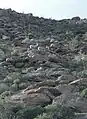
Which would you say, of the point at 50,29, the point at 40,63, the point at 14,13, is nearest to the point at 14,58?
the point at 40,63

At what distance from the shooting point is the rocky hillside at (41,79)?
1271 cm

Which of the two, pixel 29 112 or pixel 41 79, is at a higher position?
pixel 41 79

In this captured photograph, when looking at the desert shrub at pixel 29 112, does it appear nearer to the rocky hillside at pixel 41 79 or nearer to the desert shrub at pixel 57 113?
the rocky hillside at pixel 41 79

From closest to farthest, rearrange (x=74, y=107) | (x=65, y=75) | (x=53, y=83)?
(x=74, y=107) → (x=53, y=83) → (x=65, y=75)

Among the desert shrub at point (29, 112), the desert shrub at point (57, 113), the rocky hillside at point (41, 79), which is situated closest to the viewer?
the desert shrub at point (57, 113)

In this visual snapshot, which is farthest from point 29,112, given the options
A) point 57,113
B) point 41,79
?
point 41,79

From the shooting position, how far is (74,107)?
13078 millimetres

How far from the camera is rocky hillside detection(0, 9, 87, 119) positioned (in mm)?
12712

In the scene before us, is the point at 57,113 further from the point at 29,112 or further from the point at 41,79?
the point at 41,79

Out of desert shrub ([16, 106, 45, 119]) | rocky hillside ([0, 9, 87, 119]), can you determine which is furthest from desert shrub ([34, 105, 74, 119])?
desert shrub ([16, 106, 45, 119])

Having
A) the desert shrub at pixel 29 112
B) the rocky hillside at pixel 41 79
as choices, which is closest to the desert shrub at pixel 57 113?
the rocky hillside at pixel 41 79

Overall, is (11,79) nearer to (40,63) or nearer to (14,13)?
(40,63)

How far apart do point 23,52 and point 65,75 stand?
21.0 feet

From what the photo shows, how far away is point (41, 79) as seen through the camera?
1678 cm
